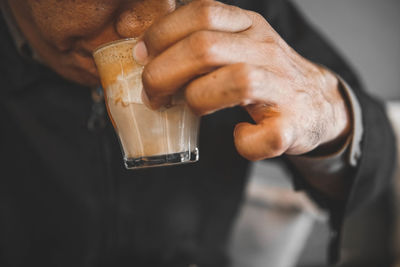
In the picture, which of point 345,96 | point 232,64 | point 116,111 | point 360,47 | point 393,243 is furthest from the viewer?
point 360,47

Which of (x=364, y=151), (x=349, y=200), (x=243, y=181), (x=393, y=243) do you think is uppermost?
(x=364, y=151)

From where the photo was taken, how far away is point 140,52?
1.60ft

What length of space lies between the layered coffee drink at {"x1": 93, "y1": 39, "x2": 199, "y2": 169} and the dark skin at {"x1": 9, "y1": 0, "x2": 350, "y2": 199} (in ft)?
0.11

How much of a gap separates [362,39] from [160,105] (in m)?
2.09

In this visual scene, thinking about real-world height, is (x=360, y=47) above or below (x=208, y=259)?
above

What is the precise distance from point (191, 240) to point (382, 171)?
782 mm

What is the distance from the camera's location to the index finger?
44 centimetres

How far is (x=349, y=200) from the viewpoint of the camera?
33.6 inches

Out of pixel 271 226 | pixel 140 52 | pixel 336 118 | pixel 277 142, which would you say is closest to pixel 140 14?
pixel 140 52

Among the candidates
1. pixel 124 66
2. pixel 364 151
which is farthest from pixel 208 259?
pixel 124 66

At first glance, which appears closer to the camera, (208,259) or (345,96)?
(345,96)

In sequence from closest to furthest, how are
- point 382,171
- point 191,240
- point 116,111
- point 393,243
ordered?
point 116,111 → point 382,171 → point 191,240 → point 393,243

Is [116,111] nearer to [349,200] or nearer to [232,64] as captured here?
[232,64]

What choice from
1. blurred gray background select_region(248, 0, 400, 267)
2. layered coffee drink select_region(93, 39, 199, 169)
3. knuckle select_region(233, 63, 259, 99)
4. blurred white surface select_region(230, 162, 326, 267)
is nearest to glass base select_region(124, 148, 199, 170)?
layered coffee drink select_region(93, 39, 199, 169)
